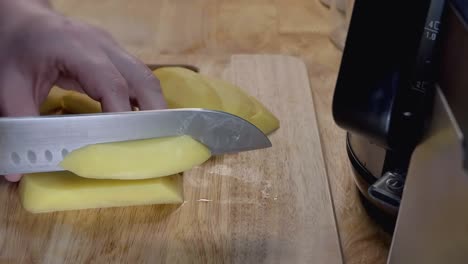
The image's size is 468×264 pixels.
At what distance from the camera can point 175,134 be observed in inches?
27.7

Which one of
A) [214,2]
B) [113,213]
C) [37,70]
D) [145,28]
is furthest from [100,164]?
[214,2]

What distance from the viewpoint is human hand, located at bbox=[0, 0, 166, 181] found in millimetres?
751

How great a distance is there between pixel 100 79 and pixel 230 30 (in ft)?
1.50

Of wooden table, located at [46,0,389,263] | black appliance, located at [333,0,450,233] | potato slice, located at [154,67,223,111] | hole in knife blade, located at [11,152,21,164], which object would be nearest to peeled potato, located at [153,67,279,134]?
potato slice, located at [154,67,223,111]

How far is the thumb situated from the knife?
0.06m

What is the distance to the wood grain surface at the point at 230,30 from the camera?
0.98 meters

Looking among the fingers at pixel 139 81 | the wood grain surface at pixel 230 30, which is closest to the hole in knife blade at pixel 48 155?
the fingers at pixel 139 81

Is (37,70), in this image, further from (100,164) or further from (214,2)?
(214,2)

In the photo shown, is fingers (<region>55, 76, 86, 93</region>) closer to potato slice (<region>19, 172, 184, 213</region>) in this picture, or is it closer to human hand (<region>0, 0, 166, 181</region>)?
human hand (<region>0, 0, 166, 181</region>)

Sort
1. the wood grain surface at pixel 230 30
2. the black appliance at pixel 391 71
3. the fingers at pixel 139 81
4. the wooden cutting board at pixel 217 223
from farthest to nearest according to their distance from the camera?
the wood grain surface at pixel 230 30 < the fingers at pixel 139 81 < the wooden cutting board at pixel 217 223 < the black appliance at pixel 391 71

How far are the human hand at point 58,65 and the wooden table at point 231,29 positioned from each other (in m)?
0.24

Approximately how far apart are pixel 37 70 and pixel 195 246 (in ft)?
1.07

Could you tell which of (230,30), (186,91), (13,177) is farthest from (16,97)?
(230,30)

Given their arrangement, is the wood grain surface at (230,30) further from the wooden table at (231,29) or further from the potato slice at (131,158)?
the potato slice at (131,158)
